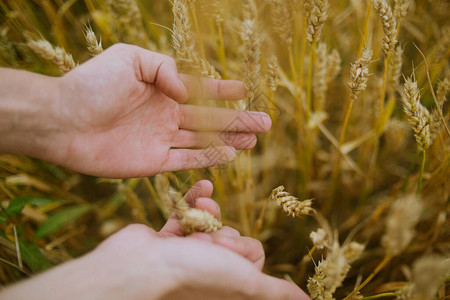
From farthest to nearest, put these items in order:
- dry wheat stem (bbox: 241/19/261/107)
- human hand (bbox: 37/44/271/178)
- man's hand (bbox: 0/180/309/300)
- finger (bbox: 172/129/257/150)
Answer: finger (bbox: 172/129/257/150) < human hand (bbox: 37/44/271/178) < dry wheat stem (bbox: 241/19/261/107) < man's hand (bbox: 0/180/309/300)

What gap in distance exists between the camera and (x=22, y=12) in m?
1.15

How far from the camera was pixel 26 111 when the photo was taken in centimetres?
86

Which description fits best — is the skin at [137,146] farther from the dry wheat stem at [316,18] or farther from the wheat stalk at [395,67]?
the wheat stalk at [395,67]

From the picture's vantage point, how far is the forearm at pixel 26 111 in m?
0.85

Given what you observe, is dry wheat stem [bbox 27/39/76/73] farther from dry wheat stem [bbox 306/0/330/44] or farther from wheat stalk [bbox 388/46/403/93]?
wheat stalk [bbox 388/46/403/93]

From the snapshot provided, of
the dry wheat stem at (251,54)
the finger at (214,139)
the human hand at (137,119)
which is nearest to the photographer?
the dry wheat stem at (251,54)

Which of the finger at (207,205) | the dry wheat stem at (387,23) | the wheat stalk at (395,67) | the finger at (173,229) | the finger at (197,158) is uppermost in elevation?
the dry wheat stem at (387,23)

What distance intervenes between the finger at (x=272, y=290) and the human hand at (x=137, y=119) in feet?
1.41

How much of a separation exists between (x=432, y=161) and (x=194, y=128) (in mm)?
Result: 947

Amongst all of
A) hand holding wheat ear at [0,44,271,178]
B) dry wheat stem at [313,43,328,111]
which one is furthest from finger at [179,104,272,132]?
dry wheat stem at [313,43,328,111]

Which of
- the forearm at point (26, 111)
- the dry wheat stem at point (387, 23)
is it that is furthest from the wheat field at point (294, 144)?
the forearm at point (26, 111)

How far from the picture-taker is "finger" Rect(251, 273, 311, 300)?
0.72 metres

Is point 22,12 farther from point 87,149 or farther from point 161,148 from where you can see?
point 161,148

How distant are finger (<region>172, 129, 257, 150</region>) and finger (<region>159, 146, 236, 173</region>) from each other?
30 mm
